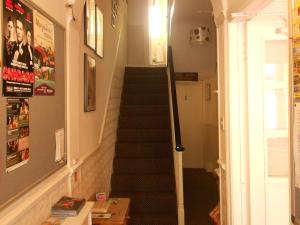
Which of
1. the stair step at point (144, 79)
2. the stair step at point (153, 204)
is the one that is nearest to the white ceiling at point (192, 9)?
the stair step at point (144, 79)

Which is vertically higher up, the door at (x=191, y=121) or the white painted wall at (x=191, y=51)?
the white painted wall at (x=191, y=51)

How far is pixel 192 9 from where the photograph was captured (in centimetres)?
607

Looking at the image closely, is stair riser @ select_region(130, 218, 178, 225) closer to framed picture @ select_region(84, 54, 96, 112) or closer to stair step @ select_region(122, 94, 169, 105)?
framed picture @ select_region(84, 54, 96, 112)

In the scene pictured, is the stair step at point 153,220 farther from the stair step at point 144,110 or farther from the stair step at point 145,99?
the stair step at point 145,99

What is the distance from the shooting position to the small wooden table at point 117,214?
248 centimetres

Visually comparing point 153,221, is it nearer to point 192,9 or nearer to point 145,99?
point 145,99

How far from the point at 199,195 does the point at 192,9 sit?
3542mm

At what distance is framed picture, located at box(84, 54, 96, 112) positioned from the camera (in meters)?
2.77

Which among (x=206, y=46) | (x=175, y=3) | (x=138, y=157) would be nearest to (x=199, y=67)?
(x=206, y=46)

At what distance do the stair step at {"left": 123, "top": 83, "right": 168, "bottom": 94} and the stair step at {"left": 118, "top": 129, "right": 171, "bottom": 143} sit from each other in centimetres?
117

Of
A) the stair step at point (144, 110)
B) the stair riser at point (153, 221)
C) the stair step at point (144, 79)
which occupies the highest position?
the stair step at point (144, 79)

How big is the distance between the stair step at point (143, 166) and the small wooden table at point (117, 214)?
4.23 ft

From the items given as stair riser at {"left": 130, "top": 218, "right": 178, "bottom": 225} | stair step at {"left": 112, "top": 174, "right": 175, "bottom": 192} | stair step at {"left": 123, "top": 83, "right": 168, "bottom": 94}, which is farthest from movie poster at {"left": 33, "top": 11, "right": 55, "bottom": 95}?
stair step at {"left": 123, "top": 83, "right": 168, "bottom": 94}

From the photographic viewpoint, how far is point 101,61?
3.68 m
